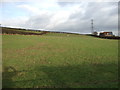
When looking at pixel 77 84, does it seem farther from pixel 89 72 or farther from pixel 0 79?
pixel 0 79

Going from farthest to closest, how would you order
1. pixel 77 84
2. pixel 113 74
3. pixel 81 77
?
1. pixel 113 74
2. pixel 81 77
3. pixel 77 84

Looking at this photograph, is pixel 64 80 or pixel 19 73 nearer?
pixel 64 80

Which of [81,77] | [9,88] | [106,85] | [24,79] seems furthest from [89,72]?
[9,88]

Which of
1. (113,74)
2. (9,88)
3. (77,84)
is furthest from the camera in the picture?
(113,74)

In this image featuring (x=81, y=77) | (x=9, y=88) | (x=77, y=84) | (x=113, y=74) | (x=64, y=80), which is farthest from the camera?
(x=113, y=74)

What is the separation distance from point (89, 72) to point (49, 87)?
85.1 inches

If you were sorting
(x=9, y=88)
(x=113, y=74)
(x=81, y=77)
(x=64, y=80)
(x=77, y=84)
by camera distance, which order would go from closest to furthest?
(x=9, y=88) < (x=77, y=84) < (x=64, y=80) < (x=81, y=77) < (x=113, y=74)

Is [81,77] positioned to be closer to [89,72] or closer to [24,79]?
[89,72]

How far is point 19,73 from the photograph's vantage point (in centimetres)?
526

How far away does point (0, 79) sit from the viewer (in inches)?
183

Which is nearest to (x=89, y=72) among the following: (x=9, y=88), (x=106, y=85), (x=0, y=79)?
(x=106, y=85)

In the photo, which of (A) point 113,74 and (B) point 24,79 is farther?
(A) point 113,74

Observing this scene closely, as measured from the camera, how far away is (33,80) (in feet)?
15.0

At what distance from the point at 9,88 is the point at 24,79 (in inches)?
29.1
